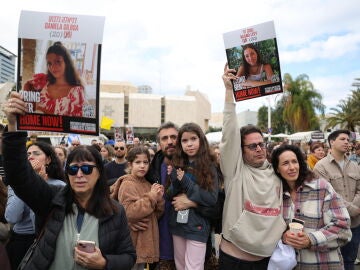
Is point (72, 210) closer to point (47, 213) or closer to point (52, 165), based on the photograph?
point (47, 213)

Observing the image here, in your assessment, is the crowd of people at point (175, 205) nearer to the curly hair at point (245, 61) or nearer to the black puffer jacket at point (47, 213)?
the black puffer jacket at point (47, 213)

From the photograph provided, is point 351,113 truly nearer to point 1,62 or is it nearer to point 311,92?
point 311,92

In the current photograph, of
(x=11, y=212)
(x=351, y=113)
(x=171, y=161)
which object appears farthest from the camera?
(x=351, y=113)

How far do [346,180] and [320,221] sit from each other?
187 cm

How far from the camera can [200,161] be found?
9.89ft

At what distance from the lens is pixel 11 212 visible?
9.34 feet

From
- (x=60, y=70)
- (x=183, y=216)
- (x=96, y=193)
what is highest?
(x=60, y=70)

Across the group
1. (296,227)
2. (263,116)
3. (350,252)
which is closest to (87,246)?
(296,227)

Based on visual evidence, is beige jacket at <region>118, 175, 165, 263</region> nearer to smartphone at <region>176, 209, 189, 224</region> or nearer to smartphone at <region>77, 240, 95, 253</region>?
smartphone at <region>176, 209, 189, 224</region>

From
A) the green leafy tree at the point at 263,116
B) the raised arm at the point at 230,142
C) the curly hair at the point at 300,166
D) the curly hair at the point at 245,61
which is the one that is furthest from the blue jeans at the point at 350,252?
the green leafy tree at the point at 263,116

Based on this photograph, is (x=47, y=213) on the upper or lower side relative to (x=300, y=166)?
lower

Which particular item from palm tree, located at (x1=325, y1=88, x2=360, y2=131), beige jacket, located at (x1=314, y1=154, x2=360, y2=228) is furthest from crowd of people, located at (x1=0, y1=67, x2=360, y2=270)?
palm tree, located at (x1=325, y1=88, x2=360, y2=131)

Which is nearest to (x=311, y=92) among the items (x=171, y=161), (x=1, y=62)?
(x=1, y=62)

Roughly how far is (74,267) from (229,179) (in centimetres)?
141
